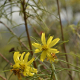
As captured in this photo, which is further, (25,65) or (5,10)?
(5,10)

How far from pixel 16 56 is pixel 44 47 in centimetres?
9

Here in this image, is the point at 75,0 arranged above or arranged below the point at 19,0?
above

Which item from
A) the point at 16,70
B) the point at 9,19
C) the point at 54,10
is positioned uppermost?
the point at 54,10

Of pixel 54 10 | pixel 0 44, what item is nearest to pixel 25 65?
pixel 54 10

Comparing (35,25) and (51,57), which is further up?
(35,25)

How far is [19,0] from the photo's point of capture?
1.42 ft

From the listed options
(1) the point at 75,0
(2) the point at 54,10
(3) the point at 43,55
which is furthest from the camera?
(1) the point at 75,0

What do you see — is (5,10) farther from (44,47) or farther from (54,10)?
(54,10)

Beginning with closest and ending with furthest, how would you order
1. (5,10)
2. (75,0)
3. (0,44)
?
(5,10) < (0,44) < (75,0)

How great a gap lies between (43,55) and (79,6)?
3.60 metres

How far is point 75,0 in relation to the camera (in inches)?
140

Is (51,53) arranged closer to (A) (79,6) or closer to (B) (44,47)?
Result: (B) (44,47)

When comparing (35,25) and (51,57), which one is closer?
(51,57)


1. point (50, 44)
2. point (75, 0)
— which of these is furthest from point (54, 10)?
point (75, 0)
